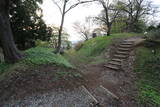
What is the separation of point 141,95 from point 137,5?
15.3m

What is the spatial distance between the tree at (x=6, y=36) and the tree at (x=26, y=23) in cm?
411

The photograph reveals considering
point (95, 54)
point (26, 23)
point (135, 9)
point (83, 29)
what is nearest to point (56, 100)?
point (95, 54)

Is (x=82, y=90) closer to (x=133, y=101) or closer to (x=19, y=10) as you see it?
(x=133, y=101)

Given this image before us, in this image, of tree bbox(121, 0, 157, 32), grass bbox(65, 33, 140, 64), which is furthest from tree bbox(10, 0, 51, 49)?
tree bbox(121, 0, 157, 32)

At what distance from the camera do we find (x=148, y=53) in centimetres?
523

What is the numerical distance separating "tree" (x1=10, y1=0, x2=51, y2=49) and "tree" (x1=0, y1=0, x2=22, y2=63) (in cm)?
411

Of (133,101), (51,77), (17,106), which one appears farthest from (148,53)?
(17,106)

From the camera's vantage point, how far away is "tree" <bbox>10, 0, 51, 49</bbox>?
8.66 m

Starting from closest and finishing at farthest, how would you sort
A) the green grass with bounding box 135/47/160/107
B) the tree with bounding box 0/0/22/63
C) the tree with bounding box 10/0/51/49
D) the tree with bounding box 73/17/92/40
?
the green grass with bounding box 135/47/160/107
the tree with bounding box 0/0/22/63
the tree with bounding box 10/0/51/49
the tree with bounding box 73/17/92/40

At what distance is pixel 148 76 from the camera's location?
4.16 meters

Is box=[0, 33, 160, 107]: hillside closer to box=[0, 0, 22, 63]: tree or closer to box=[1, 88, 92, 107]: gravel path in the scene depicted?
box=[1, 88, 92, 107]: gravel path

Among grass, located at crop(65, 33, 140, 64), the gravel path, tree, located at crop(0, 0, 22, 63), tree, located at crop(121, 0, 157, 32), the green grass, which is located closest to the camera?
the gravel path

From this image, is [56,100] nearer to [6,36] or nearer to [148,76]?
[6,36]

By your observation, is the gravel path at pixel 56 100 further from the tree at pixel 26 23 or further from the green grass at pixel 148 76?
the tree at pixel 26 23
